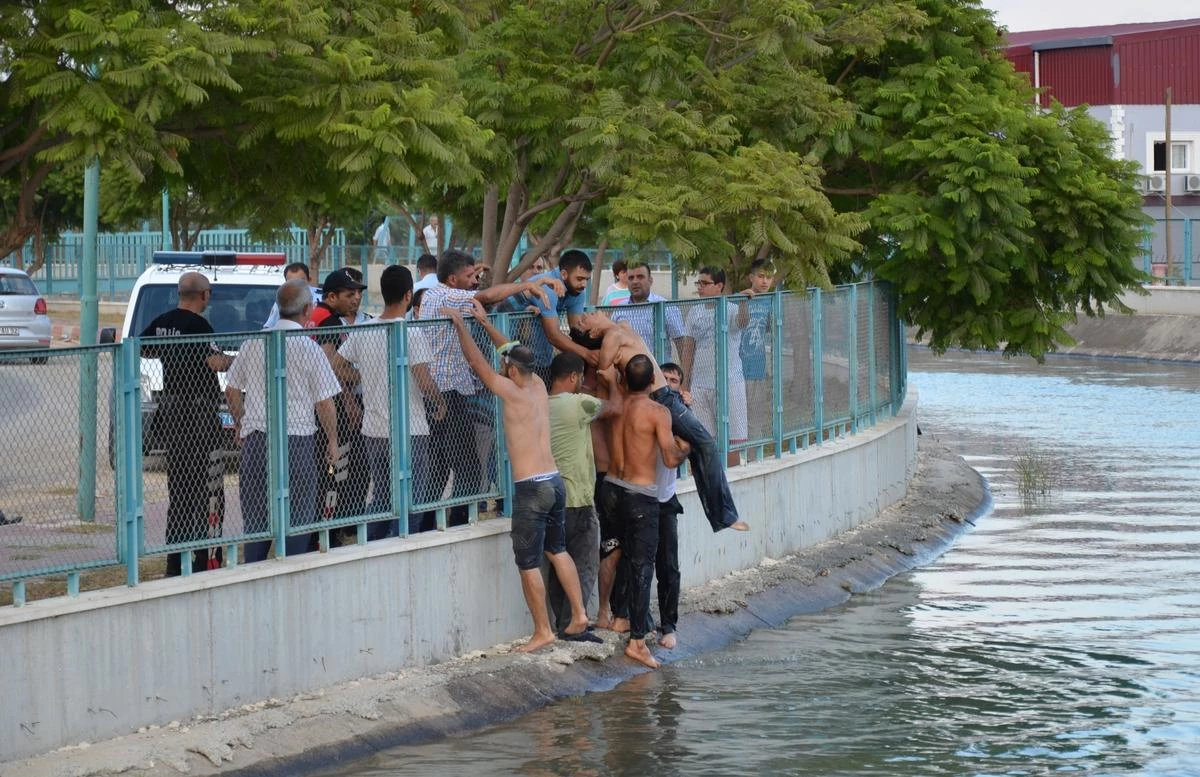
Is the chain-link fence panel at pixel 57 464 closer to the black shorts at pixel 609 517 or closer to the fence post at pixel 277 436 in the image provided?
the fence post at pixel 277 436

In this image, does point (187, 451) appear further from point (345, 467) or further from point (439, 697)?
point (439, 697)

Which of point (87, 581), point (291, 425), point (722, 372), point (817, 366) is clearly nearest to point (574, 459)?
point (291, 425)

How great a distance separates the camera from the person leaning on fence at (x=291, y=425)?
402 inches

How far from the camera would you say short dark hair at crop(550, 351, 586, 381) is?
11875mm

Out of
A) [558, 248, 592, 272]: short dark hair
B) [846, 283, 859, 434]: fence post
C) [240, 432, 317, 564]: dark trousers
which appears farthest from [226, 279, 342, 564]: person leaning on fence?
[846, 283, 859, 434]: fence post

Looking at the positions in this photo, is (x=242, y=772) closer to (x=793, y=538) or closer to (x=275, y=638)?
(x=275, y=638)

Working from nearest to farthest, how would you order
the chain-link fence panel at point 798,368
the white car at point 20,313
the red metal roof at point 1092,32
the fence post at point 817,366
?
the chain-link fence panel at point 798,368, the fence post at point 817,366, the white car at point 20,313, the red metal roof at point 1092,32

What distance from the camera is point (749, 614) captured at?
13.9 m

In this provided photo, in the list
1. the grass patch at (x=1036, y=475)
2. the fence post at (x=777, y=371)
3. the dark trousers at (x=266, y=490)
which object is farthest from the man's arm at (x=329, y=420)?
the grass patch at (x=1036, y=475)

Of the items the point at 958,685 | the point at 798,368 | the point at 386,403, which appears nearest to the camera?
the point at 386,403

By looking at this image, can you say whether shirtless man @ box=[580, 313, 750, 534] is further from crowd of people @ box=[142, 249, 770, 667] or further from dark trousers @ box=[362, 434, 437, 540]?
dark trousers @ box=[362, 434, 437, 540]

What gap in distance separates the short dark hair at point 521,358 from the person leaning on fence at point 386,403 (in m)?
0.50

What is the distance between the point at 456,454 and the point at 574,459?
2.42 ft

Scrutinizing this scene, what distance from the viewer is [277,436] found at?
1030 cm
